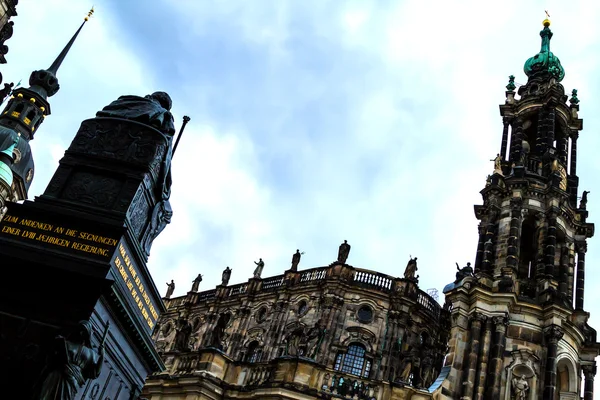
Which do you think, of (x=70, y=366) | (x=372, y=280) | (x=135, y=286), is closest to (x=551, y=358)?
(x=372, y=280)

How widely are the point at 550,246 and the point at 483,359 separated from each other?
664 cm

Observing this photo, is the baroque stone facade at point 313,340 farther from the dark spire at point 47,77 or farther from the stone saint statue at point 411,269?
the dark spire at point 47,77

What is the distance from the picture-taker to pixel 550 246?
27234mm

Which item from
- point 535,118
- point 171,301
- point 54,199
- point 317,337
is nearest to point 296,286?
point 317,337

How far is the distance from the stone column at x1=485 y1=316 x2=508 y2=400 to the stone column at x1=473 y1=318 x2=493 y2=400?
18 cm

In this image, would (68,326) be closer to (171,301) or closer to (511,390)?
(511,390)

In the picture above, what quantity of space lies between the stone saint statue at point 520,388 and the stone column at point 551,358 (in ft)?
2.23

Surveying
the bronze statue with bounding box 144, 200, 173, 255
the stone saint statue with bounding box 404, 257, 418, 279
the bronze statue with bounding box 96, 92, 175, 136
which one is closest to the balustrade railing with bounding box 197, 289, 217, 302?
the stone saint statue with bounding box 404, 257, 418, 279

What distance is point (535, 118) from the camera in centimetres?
3444

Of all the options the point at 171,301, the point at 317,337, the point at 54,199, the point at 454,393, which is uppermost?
the point at 171,301

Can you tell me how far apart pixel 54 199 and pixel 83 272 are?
1.41m

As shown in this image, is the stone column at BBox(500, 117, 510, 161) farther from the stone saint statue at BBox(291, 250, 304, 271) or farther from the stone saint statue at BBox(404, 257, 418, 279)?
the stone saint statue at BBox(291, 250, 304, 271)

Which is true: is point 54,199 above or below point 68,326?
above

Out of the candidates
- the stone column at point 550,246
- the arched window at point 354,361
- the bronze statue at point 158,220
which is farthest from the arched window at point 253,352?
the bronze statue at point 158,220
